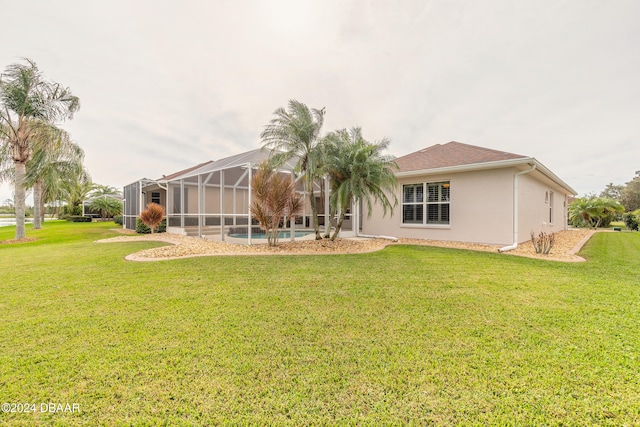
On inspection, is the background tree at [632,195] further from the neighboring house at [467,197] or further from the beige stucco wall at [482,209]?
the beige stucco wall at [482,209]

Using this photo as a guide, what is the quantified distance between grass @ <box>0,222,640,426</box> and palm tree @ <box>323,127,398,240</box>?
501 cm

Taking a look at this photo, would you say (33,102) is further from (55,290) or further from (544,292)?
(544,292)

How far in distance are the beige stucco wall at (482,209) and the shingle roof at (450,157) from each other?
0.52 metres

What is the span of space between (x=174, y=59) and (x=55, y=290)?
10.9 m

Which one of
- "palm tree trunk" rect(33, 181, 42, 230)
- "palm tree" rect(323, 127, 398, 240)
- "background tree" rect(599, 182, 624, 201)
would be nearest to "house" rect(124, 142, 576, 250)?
"palm tree" rect(323, 127, 398, 240)

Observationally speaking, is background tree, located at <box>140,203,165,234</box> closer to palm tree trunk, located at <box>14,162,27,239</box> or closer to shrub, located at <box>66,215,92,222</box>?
palm tree trunk, located at <box>14,162,27,239</box>

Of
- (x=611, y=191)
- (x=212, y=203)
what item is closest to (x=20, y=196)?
(x=212, y=203)

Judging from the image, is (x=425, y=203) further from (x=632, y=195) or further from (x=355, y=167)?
(x=632, y=195)

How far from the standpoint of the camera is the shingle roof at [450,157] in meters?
10.6

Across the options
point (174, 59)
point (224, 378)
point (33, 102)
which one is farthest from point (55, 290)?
point (33, 102)

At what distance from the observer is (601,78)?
12008 mm

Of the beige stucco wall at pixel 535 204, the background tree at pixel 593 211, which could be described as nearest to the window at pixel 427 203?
the beige stucco wall at pixel 535 204

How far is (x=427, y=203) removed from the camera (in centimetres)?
1225

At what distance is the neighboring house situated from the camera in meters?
10.2
